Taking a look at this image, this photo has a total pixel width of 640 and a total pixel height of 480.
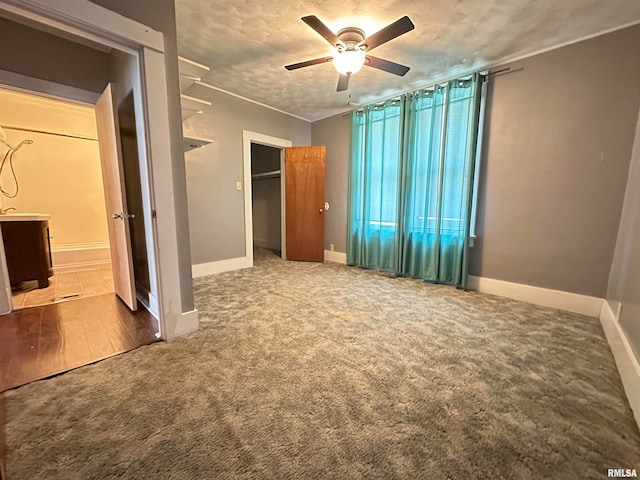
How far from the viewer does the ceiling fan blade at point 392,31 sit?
1692mm

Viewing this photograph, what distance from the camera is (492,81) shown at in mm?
2684

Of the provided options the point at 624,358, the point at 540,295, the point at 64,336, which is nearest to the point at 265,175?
the point at 64,336

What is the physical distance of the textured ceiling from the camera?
1879mm

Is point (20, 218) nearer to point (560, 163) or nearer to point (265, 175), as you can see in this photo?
point (265, 175)

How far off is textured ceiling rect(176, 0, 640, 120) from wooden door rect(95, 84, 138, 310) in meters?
0.94

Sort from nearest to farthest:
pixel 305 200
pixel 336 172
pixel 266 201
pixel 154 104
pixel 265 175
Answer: pixel 154 104 → pixel 336 172 → pixel 305 200 → pixel 265 175 → pixel 266 201

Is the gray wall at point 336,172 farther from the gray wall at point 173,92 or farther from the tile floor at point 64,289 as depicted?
the tile floor at point 64,289

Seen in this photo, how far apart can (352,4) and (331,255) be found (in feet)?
10.6

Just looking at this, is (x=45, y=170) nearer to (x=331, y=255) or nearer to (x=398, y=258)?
(x=331, y=255)

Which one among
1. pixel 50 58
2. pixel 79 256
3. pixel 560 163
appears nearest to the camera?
pixel 50 58

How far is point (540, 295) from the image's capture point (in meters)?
2.54

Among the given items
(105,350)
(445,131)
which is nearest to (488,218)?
(445,131)

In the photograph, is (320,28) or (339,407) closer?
(339,407)

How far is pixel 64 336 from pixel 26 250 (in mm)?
1631
